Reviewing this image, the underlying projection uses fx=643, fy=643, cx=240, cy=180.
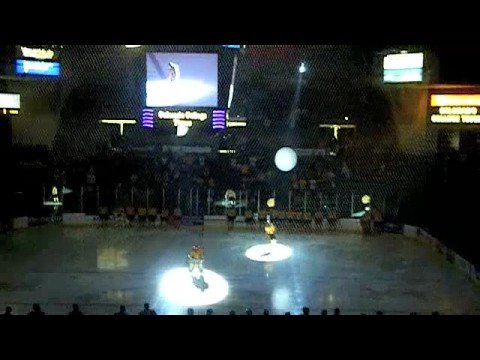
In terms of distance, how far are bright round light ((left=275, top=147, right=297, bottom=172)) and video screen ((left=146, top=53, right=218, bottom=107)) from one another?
6.89ft

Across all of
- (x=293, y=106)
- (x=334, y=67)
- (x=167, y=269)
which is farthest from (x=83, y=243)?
(x=334, y=67)

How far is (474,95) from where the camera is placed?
42.9ft

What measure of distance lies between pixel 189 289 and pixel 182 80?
5742mm

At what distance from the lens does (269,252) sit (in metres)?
10.9

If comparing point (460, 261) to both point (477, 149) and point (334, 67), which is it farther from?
point (334, 67)

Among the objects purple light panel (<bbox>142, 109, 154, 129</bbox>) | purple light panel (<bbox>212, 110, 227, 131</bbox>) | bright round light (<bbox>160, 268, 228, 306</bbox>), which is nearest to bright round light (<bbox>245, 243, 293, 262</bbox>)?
bright round light (<bbox>160, 268, 228, 306</bbox>)

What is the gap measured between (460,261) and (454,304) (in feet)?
6.33

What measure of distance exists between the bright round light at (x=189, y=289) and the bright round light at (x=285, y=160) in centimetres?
523

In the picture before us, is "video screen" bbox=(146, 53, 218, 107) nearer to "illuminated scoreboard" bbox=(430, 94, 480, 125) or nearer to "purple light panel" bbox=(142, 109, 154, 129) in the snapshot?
"purple light panel" bbox=(142, 109, 154, 129)

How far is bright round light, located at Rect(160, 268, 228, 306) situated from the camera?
796 cm

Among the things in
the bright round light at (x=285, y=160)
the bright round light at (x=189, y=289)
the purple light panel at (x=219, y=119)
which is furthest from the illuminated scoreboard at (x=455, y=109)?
the bright round light at (x=189, y=289)

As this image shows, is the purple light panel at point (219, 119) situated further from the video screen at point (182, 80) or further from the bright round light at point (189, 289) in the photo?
the bright round light at point (189, 289)

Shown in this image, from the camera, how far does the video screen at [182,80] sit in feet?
42.5

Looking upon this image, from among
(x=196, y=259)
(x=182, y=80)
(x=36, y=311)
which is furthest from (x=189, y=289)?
(x=182, y=80)
